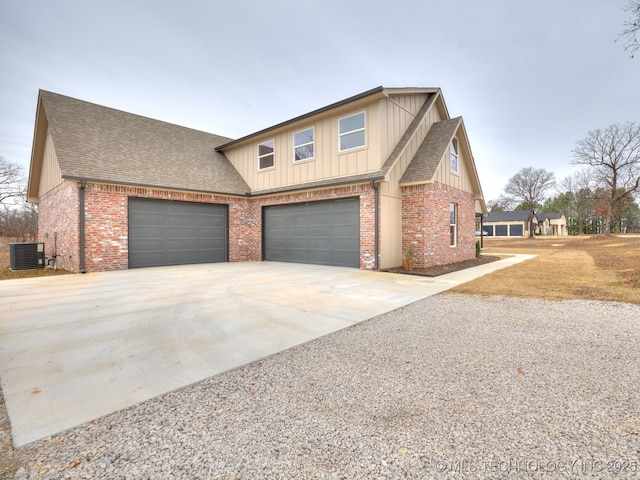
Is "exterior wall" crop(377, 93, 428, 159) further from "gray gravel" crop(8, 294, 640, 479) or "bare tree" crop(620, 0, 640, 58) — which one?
"gray gravel" crop(8, 294, 640, 479)

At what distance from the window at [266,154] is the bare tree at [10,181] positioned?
21.7 metres

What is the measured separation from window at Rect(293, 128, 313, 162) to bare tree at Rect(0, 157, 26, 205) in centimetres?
2406

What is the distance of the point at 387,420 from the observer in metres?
2.07

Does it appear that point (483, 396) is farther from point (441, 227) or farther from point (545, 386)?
point (441, 227)

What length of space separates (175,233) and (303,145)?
6482 mm

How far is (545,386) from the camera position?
252 cm

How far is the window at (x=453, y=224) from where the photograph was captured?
12.4m

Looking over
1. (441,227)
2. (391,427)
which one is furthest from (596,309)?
(441,227)

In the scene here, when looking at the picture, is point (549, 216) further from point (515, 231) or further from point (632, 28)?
point (632, 28)

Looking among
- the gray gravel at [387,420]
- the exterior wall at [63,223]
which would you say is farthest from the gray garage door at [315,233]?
the gray gravel at [387,420]

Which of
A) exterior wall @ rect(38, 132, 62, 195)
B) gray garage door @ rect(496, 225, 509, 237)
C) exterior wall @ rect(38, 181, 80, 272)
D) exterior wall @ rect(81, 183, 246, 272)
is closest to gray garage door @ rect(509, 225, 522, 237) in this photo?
gray garage door @ rect(496, 225, 509, 237)

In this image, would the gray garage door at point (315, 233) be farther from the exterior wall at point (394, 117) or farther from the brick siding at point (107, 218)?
the exterior wall at point (394, 117)

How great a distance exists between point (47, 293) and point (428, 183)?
437 inches

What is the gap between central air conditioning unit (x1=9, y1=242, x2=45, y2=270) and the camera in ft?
35.3
